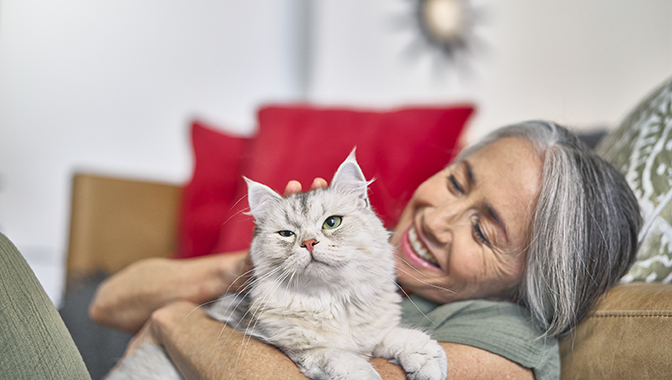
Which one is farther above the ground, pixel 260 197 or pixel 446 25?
pixel 446 25

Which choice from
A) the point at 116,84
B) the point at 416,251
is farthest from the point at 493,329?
the point at 116,84

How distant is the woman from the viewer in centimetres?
71

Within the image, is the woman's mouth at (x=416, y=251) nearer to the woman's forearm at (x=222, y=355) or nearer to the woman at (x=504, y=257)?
the woman at (x=504, y=257)

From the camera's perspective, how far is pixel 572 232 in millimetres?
772

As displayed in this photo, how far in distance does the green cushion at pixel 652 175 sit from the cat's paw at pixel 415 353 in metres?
0.52

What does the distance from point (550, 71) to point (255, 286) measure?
1707mm

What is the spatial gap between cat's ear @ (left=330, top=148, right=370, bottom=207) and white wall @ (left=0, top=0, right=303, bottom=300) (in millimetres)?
601

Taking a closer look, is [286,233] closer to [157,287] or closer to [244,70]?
[157,287]

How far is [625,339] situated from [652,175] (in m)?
0.40

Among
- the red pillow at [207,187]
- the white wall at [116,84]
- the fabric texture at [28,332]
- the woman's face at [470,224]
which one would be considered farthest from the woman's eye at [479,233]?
the red pillow at [207,187]

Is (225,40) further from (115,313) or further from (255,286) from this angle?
(255,286)

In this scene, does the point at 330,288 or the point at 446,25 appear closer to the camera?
the point at 330,288

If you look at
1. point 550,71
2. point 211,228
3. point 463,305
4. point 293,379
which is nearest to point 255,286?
point 293,379

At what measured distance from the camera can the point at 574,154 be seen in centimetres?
81
